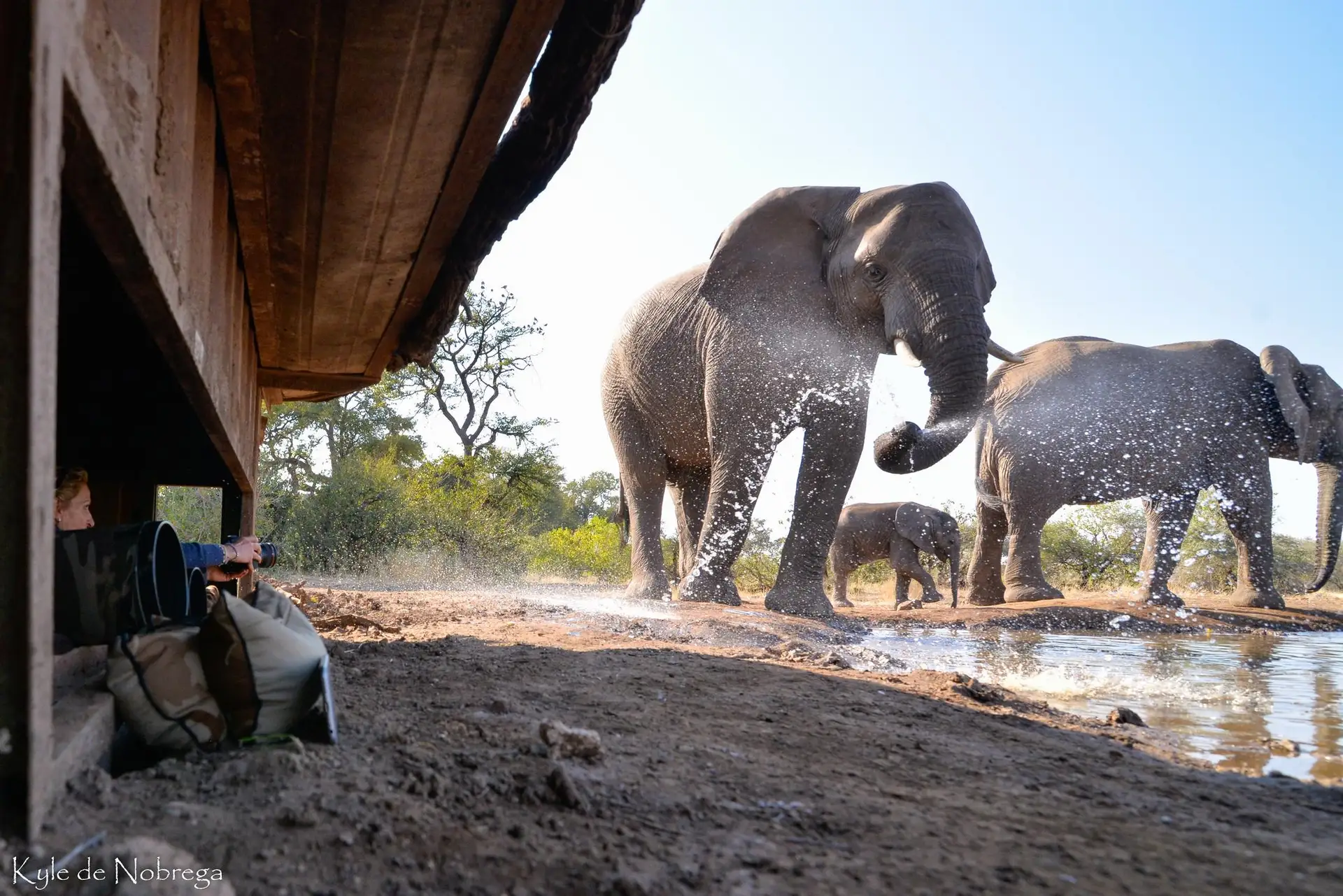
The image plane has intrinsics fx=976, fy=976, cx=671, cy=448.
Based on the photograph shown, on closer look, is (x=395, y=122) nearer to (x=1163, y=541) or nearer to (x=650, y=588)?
(x=650, y=588)

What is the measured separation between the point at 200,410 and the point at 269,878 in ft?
8.86

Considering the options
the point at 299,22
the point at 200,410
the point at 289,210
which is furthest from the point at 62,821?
the point at 289,210

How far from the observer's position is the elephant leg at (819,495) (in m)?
9.28

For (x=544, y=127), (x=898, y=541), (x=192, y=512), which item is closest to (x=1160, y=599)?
(x=898, y=541)

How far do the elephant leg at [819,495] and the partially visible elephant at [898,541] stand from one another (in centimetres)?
714

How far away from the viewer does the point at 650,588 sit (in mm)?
11023

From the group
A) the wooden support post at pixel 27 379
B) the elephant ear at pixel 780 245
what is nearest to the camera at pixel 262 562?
the wooden support post at pixel 27 379

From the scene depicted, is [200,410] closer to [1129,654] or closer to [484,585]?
[1129,654]

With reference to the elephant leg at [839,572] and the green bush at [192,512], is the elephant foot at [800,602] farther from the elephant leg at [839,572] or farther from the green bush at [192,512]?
the green bush at [192,512]

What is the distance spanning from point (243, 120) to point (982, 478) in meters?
11.9

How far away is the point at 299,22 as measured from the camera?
2.60 meters

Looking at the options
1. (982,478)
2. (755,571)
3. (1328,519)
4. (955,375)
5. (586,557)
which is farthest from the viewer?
(755,571)

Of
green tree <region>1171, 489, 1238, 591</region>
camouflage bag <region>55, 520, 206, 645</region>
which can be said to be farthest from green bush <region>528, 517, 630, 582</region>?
camouflage bag <region>55, 520, 206, 645</region>

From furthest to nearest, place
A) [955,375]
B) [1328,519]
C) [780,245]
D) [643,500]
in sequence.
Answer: [1328,519] → [643,500] → [780,245] → [955,375]
